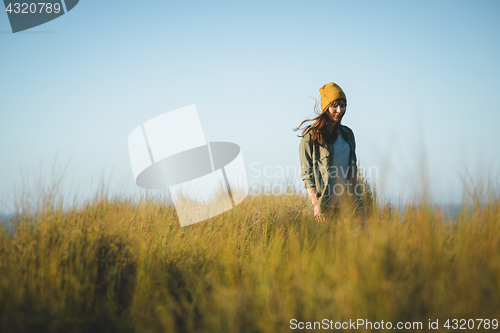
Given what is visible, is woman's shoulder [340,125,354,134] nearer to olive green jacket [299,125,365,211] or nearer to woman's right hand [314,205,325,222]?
olive green jacket [299,125,365,211]

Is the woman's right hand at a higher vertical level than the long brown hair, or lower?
lower

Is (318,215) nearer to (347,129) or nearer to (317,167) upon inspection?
(317,167)

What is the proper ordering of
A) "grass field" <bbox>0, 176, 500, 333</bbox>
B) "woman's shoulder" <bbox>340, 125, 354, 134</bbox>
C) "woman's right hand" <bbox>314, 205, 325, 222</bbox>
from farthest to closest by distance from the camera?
"woman's shoulder" <bbox>340, 125, 354, 134</bbox>, "woman's right hand" <bbox>314, 205, 325, 222</bbox>, "grass field" <bbox>0, 176, 500, 333</bbox>

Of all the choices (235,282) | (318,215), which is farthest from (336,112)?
(235,282)

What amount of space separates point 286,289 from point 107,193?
2.28 meters

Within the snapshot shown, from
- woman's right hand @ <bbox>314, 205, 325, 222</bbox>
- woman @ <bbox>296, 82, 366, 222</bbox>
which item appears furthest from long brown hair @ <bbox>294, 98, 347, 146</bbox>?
woman's right hand @ <bbox>314, 205, 325, 222</bbox>

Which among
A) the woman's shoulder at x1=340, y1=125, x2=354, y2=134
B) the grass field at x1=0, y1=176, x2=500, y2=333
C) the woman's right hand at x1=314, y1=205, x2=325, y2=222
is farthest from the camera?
the woman's shoulder at x1=340, y1=125, x2=354, y2=134

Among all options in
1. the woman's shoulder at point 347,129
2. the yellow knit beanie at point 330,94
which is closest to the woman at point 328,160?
the yellow knit beanie at point 330,94

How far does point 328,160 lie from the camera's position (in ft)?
10.0

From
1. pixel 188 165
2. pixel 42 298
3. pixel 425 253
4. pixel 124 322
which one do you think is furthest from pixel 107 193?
pixel 425 253

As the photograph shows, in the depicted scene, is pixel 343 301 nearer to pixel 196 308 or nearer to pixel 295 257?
pixel 295 257

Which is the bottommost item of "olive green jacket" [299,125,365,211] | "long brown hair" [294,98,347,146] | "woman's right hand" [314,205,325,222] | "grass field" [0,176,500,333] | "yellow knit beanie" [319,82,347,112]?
"grass field" [0,176,500,333]

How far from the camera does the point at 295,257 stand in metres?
2.30

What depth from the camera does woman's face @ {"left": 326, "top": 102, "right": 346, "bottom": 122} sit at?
10.00 ft
